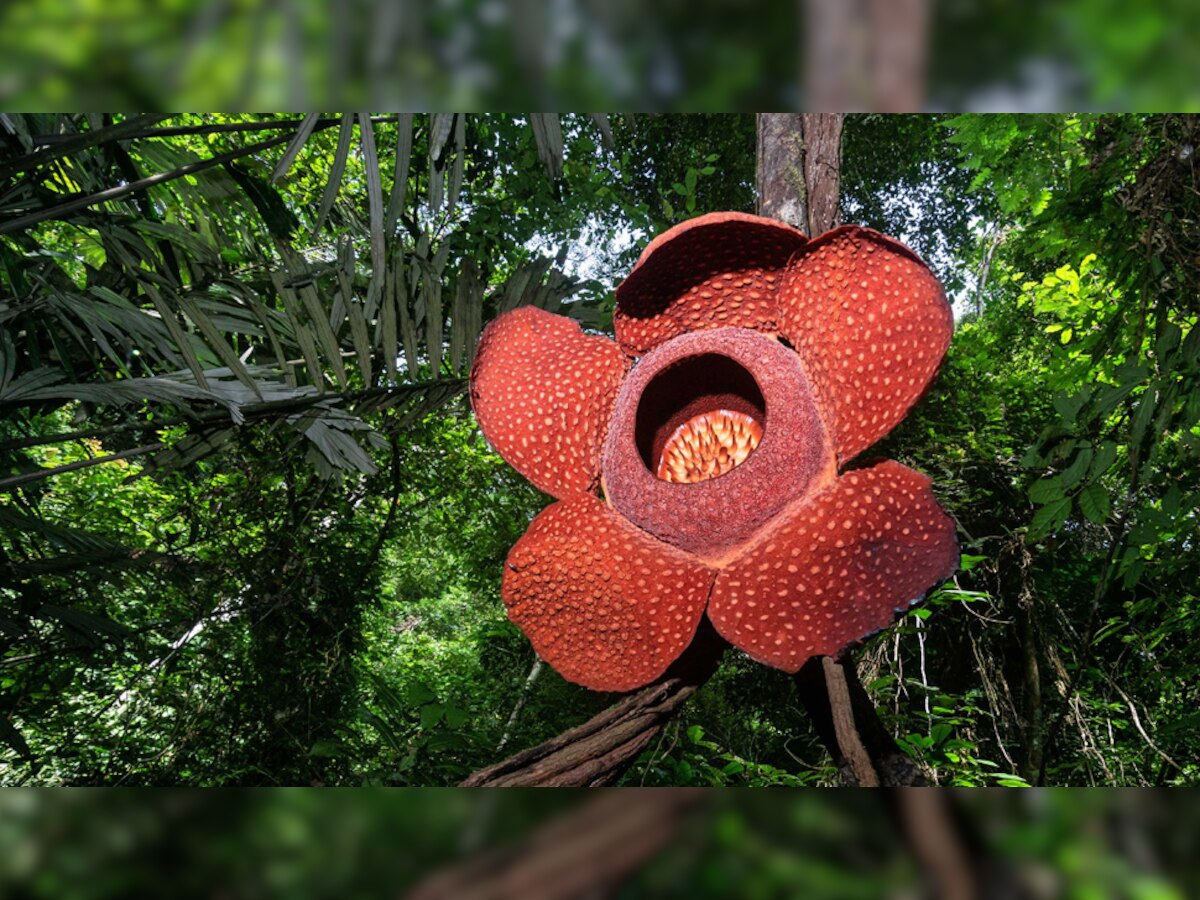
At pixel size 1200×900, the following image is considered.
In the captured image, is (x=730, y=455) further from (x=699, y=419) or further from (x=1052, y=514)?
(x=1052, y=514)

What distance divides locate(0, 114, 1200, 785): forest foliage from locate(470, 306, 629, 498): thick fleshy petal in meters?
0.08

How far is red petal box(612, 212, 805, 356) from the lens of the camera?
930 millimetres

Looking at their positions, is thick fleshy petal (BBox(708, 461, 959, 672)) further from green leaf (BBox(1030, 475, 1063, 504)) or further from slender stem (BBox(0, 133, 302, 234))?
slender stem (BBox(0, 133, 302, 234))

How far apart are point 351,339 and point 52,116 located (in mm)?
427

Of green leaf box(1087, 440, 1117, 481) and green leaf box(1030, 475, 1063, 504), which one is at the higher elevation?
green leaf box(1087, 440, 1117, 481)

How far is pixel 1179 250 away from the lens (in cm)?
111

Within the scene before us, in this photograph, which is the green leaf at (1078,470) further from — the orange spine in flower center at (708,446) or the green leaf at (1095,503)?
the orange spine in flower center at (708,446)

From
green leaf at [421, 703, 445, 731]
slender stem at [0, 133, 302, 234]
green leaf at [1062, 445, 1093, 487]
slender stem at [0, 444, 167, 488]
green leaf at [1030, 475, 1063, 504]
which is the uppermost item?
slender stem at [0, 133, 302, 234]

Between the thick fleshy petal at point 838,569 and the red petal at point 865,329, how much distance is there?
54mm

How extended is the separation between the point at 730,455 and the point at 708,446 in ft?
0.08

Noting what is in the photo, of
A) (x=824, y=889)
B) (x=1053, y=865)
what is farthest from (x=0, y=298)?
(x=1053, y=865)

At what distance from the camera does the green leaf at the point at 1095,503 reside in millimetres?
1012

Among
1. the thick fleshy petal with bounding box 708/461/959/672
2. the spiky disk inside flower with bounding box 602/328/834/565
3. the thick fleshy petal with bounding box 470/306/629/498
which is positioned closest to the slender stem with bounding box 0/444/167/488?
the thick fleshy petal with bounding box 470/306/629/498
